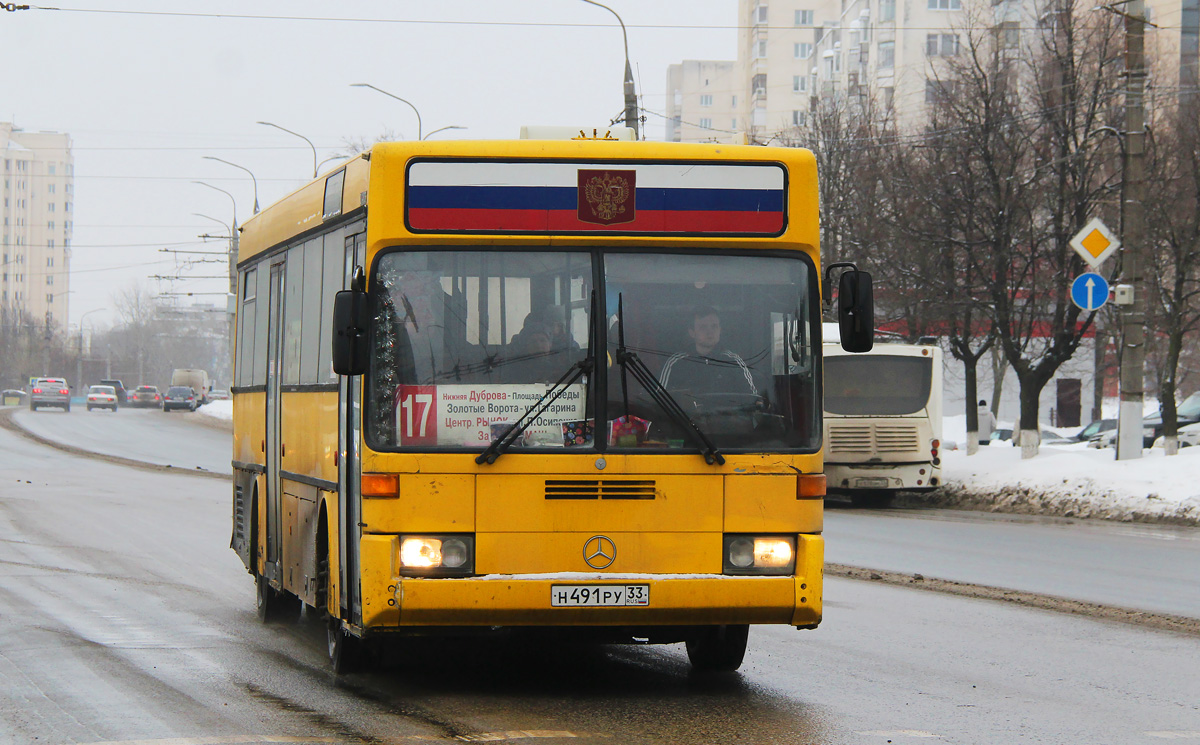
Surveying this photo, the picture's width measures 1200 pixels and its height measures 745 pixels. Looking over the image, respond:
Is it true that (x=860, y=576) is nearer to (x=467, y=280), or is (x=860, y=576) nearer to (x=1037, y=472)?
(x=467, y=280)

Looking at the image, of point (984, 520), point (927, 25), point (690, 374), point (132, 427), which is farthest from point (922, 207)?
point (927, 25)

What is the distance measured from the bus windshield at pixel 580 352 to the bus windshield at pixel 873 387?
57.5 feet

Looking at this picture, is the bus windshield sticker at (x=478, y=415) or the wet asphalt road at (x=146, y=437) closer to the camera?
the bus windshield sticker at (x=478, y=415)

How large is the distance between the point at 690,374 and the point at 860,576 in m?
6.98

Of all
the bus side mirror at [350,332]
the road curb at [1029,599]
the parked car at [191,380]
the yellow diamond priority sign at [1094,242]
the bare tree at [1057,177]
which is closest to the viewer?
the bus side mirror at [350,332]

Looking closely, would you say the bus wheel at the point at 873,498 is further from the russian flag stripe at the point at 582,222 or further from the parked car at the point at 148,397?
the parked car at the point at 148,397

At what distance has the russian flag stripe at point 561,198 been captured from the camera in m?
7.64

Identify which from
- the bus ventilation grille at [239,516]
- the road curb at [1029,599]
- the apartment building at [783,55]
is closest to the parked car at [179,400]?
the apartment building at [783,55]

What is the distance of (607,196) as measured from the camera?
25.4ft

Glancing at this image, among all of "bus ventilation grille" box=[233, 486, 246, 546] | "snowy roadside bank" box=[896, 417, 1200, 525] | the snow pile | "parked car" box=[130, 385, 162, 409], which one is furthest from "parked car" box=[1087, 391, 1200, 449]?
"parked car" box=[130, 385, 162, 409]

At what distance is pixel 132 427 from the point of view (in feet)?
185

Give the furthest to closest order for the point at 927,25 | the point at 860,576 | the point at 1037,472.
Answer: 1. the point at 927,25
2. the point at 1037,472
3. the point at 860,576

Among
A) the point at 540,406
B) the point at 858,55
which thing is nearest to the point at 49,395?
the point at 858,55

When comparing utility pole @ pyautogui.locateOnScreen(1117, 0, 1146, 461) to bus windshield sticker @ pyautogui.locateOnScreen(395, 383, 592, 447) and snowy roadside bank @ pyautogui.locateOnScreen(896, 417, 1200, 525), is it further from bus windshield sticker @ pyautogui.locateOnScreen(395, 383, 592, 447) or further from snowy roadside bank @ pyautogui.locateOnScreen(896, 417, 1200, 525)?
bus windshield sticker @ pyautogui.locateOnScreen(395, 383, 592, 447)
